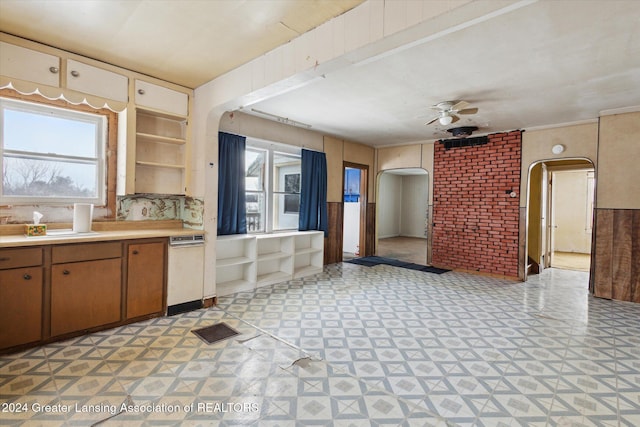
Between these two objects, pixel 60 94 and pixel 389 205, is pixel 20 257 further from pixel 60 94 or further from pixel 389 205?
pixel 389 205

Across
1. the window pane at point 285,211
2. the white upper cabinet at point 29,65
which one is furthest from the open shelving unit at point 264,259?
the white upper cabinet at point 29,65

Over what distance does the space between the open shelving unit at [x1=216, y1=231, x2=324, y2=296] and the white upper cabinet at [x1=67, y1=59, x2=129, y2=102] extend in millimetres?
2112

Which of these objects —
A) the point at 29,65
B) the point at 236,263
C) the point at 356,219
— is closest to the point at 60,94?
the point at 29,65

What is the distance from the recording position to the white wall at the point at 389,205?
453 inches

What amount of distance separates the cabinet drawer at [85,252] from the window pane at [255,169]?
97.8 inches

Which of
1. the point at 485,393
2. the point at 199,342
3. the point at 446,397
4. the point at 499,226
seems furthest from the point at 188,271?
the point at 499,226

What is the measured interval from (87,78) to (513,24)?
3.95 m

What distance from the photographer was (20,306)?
264 cm

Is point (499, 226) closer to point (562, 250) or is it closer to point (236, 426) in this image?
point (562, 250)

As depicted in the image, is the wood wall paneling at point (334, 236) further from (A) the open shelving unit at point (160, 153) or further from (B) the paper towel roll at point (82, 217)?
(B) the paper towel roll at point (82, 217)

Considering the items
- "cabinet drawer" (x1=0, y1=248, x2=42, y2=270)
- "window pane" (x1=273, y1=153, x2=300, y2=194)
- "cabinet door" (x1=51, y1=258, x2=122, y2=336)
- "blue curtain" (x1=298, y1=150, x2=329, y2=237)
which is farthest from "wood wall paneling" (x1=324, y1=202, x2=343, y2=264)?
"cabinet drawer" (x1=0, y1=248, x2=42, y2=270)

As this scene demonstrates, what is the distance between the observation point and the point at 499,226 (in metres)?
5.97

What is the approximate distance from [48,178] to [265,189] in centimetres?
291

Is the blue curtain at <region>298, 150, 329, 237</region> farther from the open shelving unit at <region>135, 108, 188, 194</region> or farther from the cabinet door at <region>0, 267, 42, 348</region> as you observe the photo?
the cabinet door at <region>0, 267, 42, 348</region>
